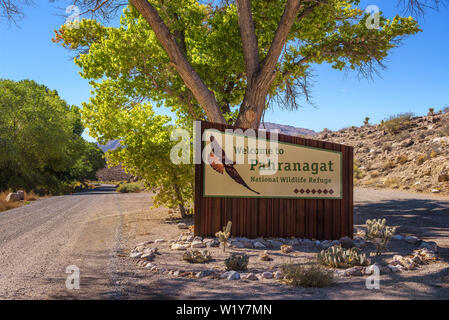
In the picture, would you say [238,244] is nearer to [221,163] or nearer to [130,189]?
[221,163]

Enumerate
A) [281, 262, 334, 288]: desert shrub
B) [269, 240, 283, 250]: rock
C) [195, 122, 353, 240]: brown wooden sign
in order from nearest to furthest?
1. [281, 262, 334, 288]: desert shrub
2. [269, 240, 283, 250]: rock
3. [195, 122, 353, 240]: brown wooden sign

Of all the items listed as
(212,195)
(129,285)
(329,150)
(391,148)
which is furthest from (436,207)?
(391,148)

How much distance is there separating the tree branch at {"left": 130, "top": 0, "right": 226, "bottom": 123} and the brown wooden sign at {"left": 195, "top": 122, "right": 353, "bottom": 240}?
60.3 inches

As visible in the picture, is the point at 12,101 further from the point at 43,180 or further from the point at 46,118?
the point at 43,180

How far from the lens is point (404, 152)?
32.6 metres

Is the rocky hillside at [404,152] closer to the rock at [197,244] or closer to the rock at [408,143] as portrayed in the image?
the rock at [408,143]

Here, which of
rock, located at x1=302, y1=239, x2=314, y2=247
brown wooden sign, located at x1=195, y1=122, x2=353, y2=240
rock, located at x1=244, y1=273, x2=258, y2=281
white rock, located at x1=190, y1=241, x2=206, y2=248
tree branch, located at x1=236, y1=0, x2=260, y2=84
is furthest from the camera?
tree branch, located at x1=236, y1=0, x2=260, y2=84

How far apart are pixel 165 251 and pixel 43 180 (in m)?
29.5

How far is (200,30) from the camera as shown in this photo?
1390cm

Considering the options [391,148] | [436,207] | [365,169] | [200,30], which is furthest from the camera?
[391,148]

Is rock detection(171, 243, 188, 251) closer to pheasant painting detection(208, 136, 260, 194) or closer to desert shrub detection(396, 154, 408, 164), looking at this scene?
pheasant painting detection(208, 136, 260, 194)

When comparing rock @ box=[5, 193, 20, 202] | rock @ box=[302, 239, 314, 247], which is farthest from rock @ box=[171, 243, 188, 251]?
rock @ box=[5, 193, 20, 202]

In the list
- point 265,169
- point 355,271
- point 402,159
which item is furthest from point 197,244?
point 402,159

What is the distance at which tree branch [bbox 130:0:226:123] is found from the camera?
1009cm
